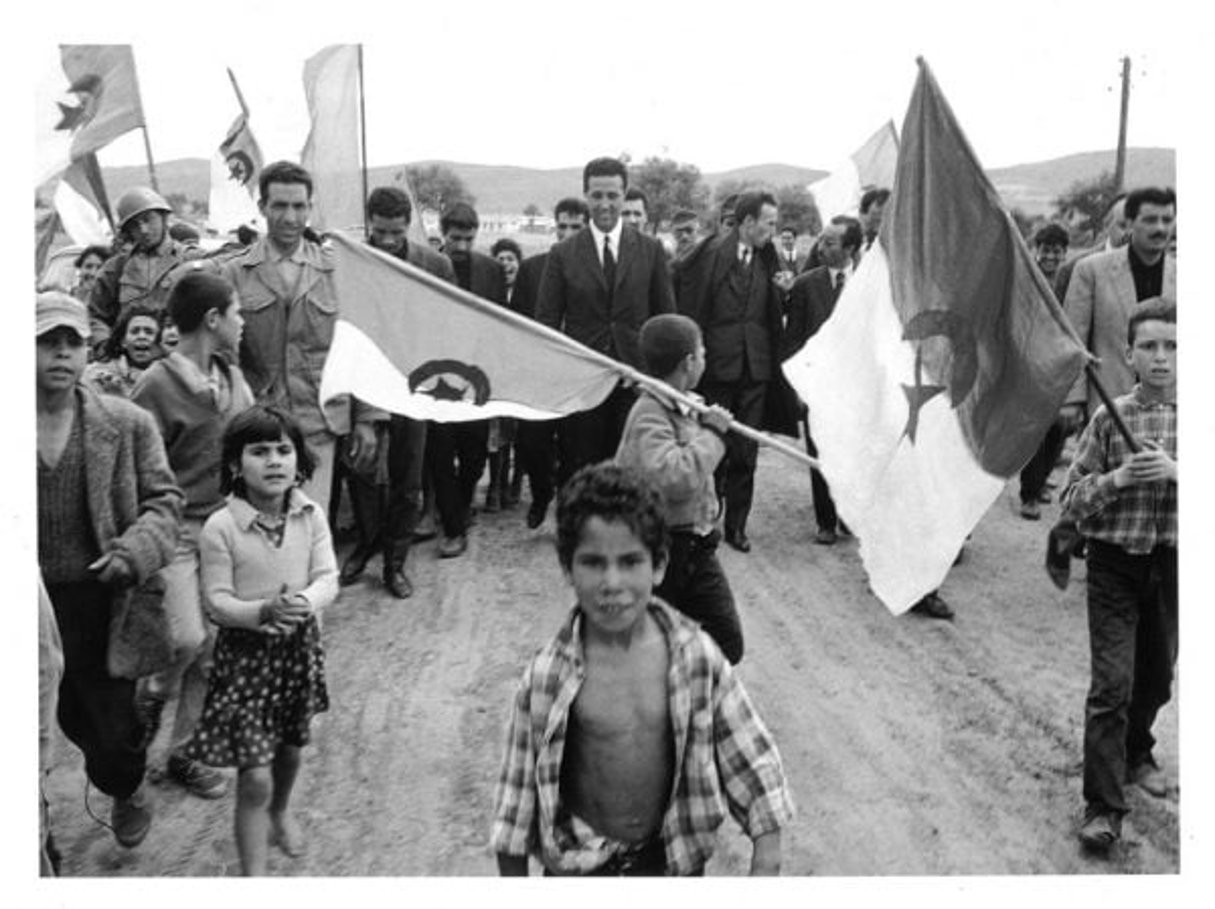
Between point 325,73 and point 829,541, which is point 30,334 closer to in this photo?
point 325,73

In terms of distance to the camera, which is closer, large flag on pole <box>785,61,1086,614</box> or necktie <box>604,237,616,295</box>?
large flag on pole <box>785,61,1086,614</box>

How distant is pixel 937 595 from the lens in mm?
6062

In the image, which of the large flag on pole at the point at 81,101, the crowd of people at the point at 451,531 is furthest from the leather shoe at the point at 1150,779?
the large flag on pole at the point at 81,101

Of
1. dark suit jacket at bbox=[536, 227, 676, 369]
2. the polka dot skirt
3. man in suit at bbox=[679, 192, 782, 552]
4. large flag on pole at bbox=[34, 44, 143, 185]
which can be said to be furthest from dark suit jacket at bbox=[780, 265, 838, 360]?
the polka dot skirt

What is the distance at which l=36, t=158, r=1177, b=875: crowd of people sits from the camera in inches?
Result: 102

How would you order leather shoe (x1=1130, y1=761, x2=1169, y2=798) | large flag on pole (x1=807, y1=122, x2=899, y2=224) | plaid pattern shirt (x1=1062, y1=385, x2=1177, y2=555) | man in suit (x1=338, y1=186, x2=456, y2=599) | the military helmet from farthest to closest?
large flag on pole (x1=807, y1=122, x2=899, y2=224)
man in suit (x1=338, y1=186, x2=456, y2=599)
the military helmet
leather shoe (x1=1130, y1=761, x2=1169, y2=798)
plaid pattern shirt (x1=1062, y1=385, x2=1177, y2=555)

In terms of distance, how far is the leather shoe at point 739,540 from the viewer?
7.11 meters

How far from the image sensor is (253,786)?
3404 millimetres

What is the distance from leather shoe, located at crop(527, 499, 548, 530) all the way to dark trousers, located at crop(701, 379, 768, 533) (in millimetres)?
1144

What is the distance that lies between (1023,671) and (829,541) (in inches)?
83.1

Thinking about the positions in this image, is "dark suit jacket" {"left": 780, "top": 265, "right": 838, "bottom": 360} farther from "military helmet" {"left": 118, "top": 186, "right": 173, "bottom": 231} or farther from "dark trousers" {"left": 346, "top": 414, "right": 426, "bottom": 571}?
"military helmet" {"left": 118, "top": 186, "right": 173, "bottom": 231}

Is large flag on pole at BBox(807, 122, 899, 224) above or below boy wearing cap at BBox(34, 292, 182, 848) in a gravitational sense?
above

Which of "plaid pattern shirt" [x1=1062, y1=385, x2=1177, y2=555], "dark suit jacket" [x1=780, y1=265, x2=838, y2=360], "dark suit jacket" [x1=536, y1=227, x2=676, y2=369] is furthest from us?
"dark suit jacket" [x1=780, y1=265, x2=838, y2=360]

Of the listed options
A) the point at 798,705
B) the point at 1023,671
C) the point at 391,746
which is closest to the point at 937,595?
the point at 1023,671
